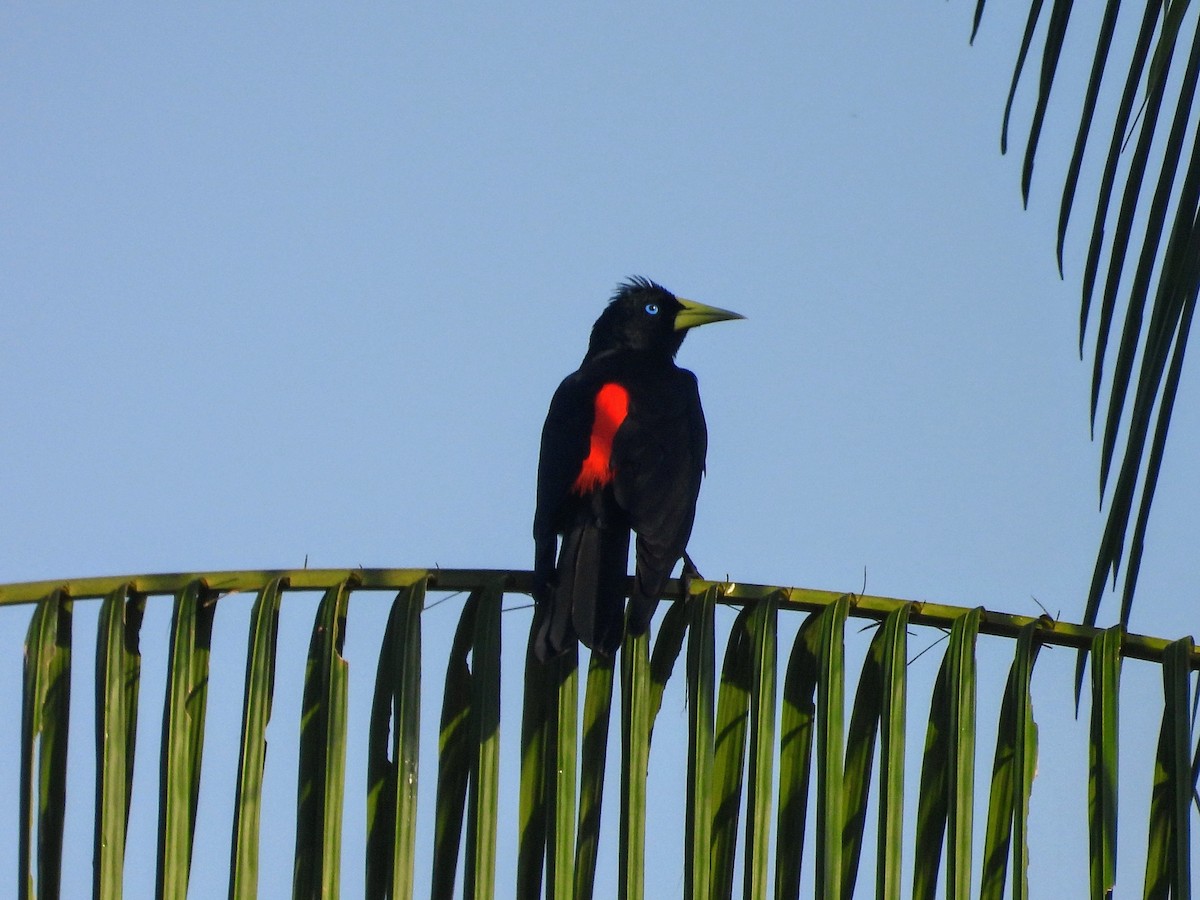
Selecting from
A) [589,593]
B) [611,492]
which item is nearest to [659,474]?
[611,492]

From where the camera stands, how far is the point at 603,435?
143 inches

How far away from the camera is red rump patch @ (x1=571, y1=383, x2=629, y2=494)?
3.43 metres

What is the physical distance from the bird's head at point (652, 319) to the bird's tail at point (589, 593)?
1.81 meters

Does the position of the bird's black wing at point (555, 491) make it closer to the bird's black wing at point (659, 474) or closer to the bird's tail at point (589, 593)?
the bird's tail at point (589, 593)

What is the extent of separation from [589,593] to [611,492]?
61 cm

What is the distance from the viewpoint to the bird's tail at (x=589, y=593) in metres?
2.49

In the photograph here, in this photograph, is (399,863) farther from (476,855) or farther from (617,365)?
(617,365)

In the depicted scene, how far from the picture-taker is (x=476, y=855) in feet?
6.16

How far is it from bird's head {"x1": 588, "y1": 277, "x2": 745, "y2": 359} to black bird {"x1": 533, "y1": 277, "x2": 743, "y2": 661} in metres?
0.38

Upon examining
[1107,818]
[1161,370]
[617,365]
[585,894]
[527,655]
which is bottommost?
[585,894]

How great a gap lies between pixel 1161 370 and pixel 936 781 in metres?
0.67

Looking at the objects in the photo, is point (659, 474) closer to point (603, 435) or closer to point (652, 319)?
point (603, 435)

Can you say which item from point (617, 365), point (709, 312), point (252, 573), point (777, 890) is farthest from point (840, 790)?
point (709, 312)

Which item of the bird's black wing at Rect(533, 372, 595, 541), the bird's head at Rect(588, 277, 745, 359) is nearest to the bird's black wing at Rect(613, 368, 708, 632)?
the bird's black wing at Rect(533, 372, 595, 541)
